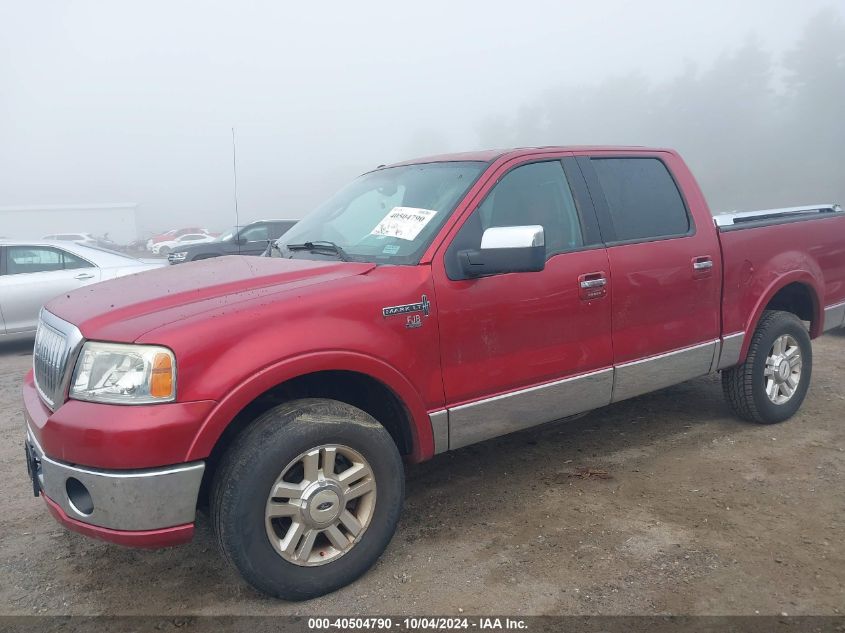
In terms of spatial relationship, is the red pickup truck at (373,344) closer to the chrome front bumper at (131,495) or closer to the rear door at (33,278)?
the chrome front bumper at (131,495)

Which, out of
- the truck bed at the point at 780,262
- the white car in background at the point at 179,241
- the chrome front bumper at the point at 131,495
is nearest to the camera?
the chrome front bumper at the point at 131,495

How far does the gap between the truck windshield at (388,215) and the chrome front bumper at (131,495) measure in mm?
1343

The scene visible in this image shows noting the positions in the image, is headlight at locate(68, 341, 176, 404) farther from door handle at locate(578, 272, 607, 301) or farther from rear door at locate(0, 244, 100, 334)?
rear door at locate(0, 244, 100, 334)

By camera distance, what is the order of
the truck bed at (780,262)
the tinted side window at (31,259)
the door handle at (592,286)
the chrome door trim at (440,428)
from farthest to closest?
the tinted side window at (31,259)
the truck bed at (780,262)
the door handle at (592,286)
the chrome door trim at (440,428)

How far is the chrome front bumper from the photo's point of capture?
8.18 feet

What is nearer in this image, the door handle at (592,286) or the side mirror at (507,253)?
the side mirror at (507,253)

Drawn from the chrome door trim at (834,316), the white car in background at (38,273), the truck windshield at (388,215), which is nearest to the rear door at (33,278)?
the white car in background at (38,273)

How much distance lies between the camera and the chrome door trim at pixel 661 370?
3.89 m

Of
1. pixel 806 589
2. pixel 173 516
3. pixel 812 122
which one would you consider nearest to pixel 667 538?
pixel 806 589

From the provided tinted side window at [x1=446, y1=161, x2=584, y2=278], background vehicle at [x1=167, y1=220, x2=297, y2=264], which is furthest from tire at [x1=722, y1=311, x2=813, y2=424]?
background vehicle at [x1=167, y1=220, x2=297, y2=264]

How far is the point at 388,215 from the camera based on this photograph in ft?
11.9

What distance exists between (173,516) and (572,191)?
8.42ft

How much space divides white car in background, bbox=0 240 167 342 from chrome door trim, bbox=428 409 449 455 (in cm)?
620

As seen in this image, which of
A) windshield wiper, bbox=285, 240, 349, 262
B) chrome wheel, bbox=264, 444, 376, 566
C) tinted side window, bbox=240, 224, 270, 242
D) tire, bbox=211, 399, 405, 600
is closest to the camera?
tire, bbox=211, 399, 405, 600
